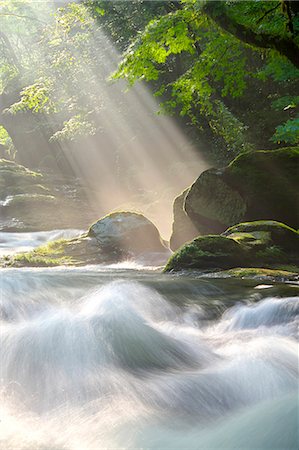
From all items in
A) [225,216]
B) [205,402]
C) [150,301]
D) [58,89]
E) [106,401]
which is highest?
[58,89]

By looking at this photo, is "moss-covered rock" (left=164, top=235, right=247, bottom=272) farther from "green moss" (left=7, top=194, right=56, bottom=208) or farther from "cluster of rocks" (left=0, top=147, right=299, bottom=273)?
"green moss" (left=7, top=194, right=56, bottom=208)

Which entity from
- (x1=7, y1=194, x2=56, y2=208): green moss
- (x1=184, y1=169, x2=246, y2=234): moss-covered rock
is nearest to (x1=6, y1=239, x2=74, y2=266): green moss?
(x1=184, y1=169, x2=246, y2=234): moss-covered rock

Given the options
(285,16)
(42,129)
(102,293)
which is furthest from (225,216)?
(42,129)

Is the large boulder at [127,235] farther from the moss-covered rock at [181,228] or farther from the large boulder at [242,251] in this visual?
the large boulder at [242,251]

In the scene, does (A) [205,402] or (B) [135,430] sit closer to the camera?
(B) [135,430]

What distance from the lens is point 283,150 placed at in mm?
9398

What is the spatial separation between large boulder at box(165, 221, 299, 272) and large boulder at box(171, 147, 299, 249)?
61.5 inches

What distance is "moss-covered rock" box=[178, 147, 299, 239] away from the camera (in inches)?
359

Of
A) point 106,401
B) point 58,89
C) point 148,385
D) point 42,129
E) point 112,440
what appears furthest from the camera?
point 42,129

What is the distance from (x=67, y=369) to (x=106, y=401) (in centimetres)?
57

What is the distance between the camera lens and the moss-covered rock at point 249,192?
9.12 m

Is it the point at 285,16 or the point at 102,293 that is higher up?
the point at 285,16

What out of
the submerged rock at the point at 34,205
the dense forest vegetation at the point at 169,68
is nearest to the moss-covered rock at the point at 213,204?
the dense forest vegetation at the point at 169,68

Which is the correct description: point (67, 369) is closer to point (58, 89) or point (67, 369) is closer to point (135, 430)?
point (135, 430)
